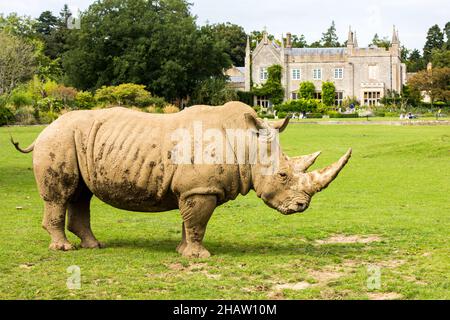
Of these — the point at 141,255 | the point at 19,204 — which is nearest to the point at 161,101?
the point at 19,204

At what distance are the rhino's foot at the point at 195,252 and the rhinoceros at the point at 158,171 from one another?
1cm

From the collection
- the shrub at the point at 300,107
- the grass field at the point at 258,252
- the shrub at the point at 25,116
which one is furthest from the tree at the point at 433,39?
the grass field at the point at 258,252

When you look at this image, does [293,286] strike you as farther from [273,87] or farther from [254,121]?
[273,87]

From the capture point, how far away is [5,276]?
345 inches

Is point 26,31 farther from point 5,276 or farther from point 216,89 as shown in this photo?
point 5,276

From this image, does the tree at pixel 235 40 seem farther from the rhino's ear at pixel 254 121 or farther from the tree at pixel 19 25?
the rhino's ear at pixel 254 121

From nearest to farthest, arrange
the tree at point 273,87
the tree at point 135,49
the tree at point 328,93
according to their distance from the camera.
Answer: the tree at point 135,49 < the tree at point 328,93 < the tree at point 273,87

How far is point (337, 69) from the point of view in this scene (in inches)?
3536

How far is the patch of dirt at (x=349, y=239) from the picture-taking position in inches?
455

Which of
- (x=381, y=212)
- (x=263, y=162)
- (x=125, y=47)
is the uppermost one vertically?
(x=125, y=47)

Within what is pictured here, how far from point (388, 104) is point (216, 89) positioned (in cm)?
2358
